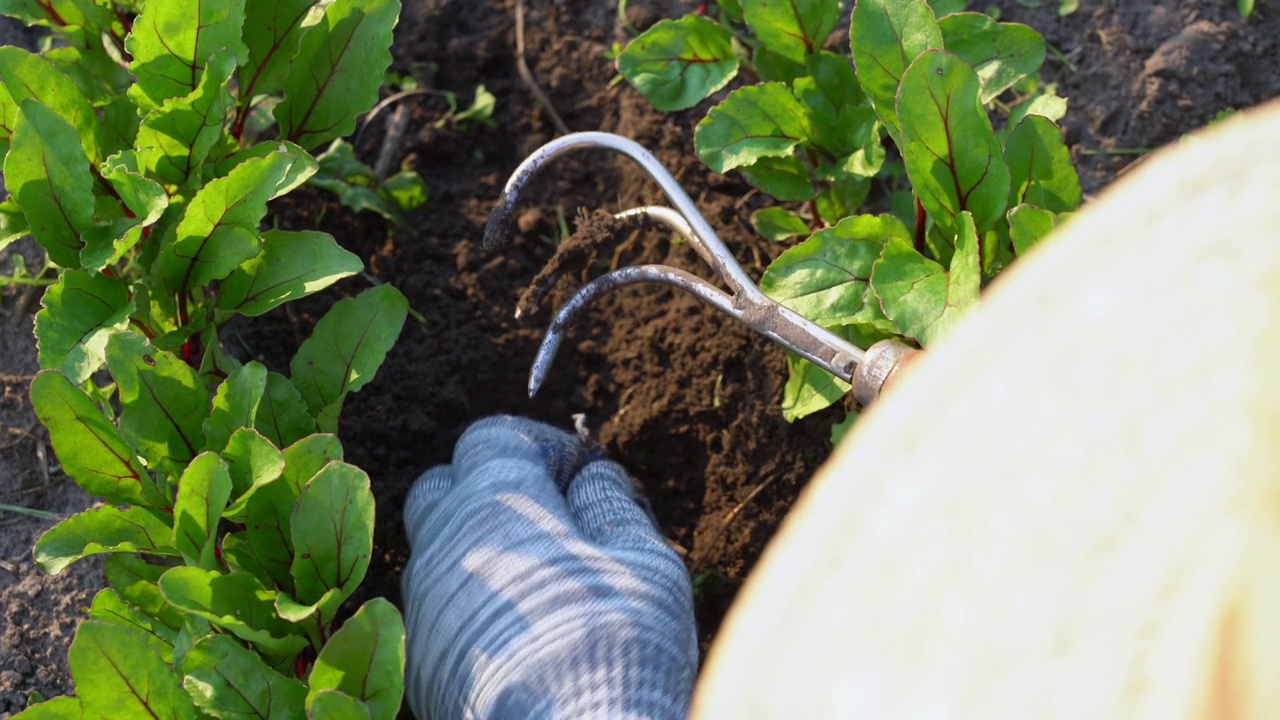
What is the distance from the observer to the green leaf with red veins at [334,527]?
1.22 meters

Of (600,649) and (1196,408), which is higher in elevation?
(1196,408)

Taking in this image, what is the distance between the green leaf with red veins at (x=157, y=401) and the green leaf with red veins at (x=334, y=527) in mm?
232

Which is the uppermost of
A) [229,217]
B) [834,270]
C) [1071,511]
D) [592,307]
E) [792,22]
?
[1071,511]

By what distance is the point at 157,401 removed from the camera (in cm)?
136

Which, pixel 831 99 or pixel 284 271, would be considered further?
pixel 831 99

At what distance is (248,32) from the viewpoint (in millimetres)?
1610

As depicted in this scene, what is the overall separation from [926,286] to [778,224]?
0.48 metres

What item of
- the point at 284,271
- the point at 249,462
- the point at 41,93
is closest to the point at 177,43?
the point at 41,93

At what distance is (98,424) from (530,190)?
0.95 m

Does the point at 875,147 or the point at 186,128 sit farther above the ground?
the point at 186,128

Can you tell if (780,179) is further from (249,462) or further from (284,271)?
(249,462)

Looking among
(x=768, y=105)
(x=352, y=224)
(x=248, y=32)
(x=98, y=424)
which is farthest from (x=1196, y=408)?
(x=352, y=224)

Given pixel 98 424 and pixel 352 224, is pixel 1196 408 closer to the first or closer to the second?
pixel 98 424

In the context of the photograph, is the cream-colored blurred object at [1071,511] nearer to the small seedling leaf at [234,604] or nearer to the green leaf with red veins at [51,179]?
the small seedling leaf at [234,604]
